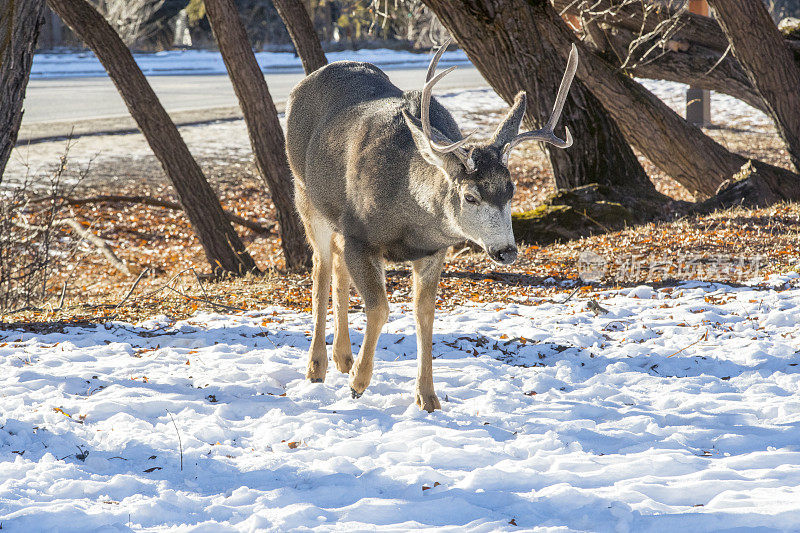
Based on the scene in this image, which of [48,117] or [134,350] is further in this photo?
[48,117]

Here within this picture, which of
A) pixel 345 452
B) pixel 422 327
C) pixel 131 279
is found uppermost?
pixel 422 327

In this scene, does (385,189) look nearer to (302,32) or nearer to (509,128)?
(509,128)

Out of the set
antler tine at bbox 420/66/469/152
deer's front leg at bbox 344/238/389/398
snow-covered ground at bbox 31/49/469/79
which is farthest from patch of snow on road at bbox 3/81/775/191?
antler tine at bbox 420/66/469/152

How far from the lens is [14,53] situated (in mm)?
5023

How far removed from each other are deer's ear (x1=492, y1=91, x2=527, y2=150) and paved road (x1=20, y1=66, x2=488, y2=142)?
13708 mm

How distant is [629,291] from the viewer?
713cm

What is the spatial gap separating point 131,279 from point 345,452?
731 cm

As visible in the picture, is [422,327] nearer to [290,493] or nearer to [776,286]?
[290,493]

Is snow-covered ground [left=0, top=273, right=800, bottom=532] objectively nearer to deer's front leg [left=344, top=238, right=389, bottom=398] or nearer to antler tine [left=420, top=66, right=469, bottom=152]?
deer's front leg [left=344, top=238, right=389, bottom=398]

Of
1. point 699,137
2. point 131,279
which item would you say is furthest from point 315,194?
point 699,137

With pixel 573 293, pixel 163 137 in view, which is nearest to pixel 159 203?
pixel 163 137

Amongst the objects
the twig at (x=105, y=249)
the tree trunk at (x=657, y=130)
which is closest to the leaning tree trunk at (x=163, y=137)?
the twig at (x=105, y=249)

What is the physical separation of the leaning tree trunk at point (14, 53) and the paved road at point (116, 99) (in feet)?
38.6

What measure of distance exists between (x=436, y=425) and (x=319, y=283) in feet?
5.34
